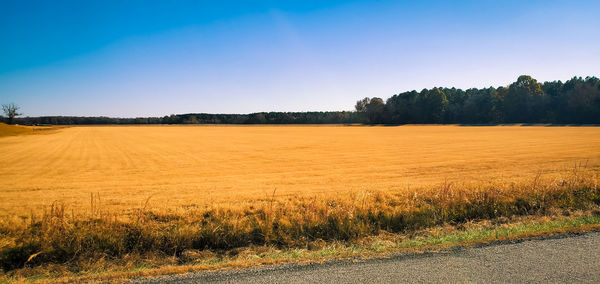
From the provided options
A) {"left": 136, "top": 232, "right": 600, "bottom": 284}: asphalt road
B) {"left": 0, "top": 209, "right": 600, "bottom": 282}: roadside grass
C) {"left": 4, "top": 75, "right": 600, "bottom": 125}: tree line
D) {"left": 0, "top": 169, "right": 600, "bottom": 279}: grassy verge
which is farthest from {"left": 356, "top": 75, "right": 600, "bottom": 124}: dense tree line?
{"left": 136, "top": 232, "right": 600, "bottom": 284}: asphalt road

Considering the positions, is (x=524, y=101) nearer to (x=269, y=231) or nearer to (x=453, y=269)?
(x=453, y=269)

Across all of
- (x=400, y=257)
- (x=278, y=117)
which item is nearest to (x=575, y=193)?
(x=400, y=257)

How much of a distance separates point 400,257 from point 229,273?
310cm

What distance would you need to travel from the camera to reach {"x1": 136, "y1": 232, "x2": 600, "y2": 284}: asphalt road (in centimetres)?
485

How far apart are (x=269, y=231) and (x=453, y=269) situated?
4.01 meters

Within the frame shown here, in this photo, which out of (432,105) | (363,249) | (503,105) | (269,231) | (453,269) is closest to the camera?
(453,269)

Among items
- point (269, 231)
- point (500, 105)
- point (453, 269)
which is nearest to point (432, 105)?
point (500, 105)

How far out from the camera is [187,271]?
17.4 feet

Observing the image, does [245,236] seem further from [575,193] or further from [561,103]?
[561,103]

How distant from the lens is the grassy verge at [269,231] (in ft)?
20.2

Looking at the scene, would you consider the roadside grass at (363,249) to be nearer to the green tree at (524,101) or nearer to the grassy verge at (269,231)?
the grassy verge at (269,231)

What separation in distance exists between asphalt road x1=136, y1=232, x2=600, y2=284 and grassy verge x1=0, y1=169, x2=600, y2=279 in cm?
59

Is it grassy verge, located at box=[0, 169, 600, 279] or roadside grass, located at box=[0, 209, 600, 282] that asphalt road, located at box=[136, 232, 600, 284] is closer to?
roadside grass, located at box=[0, 209, 600, 282]

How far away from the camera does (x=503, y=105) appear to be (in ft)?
393
